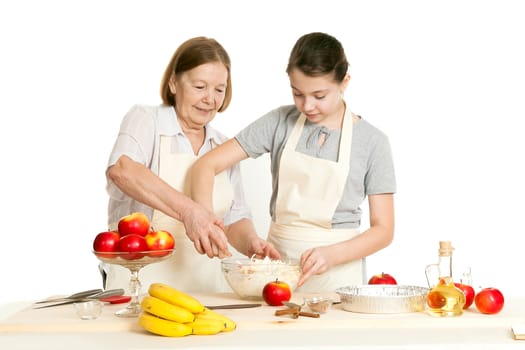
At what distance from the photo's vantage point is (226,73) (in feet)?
10.8

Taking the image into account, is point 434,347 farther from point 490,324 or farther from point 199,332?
point 199,332

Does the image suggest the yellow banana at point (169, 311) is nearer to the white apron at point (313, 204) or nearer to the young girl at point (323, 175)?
the young girl at point (323, 175)

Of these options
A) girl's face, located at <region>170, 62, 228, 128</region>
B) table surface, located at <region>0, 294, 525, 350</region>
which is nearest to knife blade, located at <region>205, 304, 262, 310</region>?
table surface, located at <region>0, 294, 525, 350</region>

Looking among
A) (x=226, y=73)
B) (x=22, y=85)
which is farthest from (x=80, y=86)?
(x=226, y=73)

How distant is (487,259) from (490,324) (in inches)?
89.8

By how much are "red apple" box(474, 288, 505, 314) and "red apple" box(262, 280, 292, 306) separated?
1.86 feet

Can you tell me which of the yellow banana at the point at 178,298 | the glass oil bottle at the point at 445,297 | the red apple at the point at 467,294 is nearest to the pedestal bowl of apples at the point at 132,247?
the yellow banana at the point at 178,298

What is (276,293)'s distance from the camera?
2.48 metres

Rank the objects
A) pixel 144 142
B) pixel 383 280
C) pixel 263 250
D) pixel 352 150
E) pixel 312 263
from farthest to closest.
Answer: pixel 144 142, pixel 352 150, pixel 263 250, pixel 312 263, pixel 383 280

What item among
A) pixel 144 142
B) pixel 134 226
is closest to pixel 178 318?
pixel 134 226

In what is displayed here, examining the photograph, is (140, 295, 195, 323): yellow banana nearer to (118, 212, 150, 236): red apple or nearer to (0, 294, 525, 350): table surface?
(0, 294, 525, 350): table surface

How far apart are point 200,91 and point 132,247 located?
107cm

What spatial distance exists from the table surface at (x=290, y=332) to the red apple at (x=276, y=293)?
48mm

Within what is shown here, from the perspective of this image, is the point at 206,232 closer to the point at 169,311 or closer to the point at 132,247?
the point at 132,247
